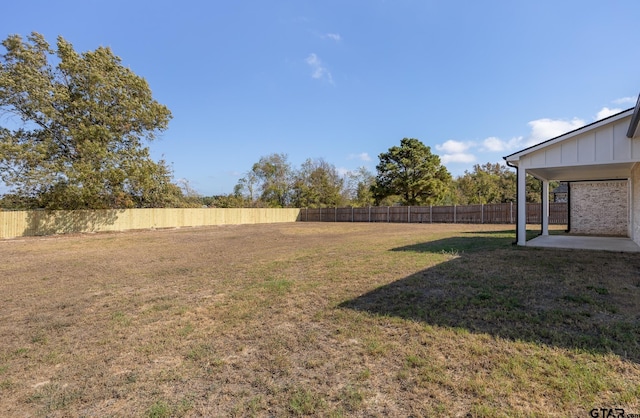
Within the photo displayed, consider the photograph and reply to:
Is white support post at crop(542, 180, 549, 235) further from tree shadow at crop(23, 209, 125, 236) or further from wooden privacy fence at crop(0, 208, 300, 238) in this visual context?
tree shadow at crop(23, 209, 125, 236)

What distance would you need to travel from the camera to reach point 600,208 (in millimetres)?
12195

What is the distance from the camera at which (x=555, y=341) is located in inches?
104

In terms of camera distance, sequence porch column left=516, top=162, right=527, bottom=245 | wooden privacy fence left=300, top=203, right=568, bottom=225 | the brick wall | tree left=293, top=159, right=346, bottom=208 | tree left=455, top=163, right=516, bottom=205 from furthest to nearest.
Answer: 1. tree left=293, top=159, right=346, bottom=208
2. tree left=455, top=163, right=516, bottom=205
3. wooden privacy fence left=300, top=203, right=568, bottom=225
4. the brick wall
5. porch column left=516, top=162, right=527, bottom=245

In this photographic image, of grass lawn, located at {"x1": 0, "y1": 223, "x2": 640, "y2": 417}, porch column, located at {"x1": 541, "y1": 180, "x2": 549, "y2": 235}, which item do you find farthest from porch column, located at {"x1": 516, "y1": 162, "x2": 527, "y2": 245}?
porch column, located at {"x1": 541, "y1": 180, "x2": 549, "y2": 235}

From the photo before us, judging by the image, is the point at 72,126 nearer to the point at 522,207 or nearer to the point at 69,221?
the point at 69,221

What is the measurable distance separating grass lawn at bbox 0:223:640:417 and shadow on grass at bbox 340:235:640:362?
22 millimetres

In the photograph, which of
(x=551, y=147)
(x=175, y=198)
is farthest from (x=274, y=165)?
(x=551, y=147)

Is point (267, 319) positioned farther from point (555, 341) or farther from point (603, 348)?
point (603, 348)

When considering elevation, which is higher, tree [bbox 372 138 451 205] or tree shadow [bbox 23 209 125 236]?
tree [bbox 372 138 451 205]

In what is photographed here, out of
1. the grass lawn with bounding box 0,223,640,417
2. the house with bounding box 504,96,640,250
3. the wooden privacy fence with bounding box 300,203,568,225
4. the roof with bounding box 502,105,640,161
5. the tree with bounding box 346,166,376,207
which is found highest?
the tree with bounding box 346,166,376,207

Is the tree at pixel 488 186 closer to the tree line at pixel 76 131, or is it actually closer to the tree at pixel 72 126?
the tree line at pixel 76 131

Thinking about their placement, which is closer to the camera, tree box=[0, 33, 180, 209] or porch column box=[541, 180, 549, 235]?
porch column box=[541, 180, 549, 235]

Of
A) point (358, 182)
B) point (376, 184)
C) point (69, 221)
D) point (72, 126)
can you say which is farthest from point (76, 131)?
point (358, 182)

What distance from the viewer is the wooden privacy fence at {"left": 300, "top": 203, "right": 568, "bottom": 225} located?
1977cm
